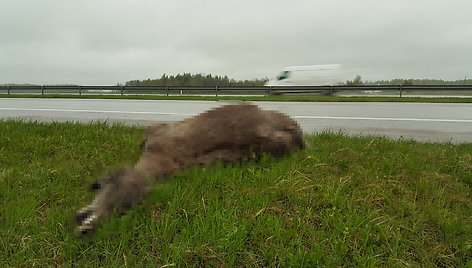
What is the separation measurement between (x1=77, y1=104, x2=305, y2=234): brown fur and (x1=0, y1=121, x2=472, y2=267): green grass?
0.12m

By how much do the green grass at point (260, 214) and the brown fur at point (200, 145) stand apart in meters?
0.12

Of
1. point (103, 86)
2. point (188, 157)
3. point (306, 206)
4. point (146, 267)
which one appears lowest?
point (146, 267)

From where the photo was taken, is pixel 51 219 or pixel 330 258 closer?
pixel 330 258

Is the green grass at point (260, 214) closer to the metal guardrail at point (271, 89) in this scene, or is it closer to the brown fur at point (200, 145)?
the brown fur at point (200, 145)

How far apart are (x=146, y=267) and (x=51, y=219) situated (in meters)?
0.80

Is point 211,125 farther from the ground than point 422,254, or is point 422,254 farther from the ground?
point 211,125

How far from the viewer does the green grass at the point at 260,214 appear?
1.59 metres

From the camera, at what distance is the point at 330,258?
1.56 m

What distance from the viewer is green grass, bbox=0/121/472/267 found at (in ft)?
5.21

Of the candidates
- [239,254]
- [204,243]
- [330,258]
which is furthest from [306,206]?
[204,243]

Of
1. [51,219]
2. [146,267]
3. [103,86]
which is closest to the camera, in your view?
[146,267]

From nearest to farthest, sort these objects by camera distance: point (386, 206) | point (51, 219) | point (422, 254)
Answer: point (422, 254) → point (51, 219) → point (386, 206)

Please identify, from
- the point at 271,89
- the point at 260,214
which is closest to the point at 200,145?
the point at 260,214

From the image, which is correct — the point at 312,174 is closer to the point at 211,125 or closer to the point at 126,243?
the point at 211,125
